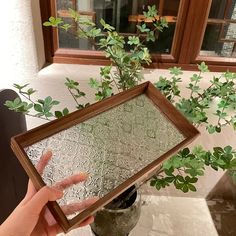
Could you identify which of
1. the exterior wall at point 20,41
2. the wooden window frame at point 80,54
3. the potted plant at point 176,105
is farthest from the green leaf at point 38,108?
the wooden window frame at point 80,54

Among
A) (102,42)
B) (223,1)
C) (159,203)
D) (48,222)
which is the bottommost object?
(159,203)

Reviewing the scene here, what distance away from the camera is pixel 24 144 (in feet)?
2.34

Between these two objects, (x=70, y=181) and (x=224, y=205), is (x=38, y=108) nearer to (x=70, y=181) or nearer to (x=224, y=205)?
(x=70, y=181)

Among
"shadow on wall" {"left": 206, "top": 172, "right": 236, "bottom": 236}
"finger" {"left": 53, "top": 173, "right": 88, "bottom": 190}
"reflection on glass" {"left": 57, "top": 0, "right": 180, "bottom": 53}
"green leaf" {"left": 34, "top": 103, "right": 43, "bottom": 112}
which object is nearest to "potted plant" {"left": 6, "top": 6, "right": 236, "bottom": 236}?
"green leaf" {"left": 34, "top": 103, "right": 43, "bottom": 112}

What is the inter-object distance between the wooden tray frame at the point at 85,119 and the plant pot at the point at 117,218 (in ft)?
1.12

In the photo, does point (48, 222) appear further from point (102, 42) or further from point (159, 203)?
point (159, 203)

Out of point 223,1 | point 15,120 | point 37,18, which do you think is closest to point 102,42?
point 37,18

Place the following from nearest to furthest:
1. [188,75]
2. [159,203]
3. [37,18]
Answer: [37,18]
[188,75]
[159,203]

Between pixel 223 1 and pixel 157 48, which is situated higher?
pixel 223 1

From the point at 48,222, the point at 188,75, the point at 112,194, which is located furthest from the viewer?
the point at 188,75

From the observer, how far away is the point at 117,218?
3.54ft

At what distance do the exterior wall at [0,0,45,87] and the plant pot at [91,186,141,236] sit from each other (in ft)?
2.09

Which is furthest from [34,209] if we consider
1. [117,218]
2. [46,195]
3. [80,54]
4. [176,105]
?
[80,54]

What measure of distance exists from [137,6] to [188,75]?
1.23ft
